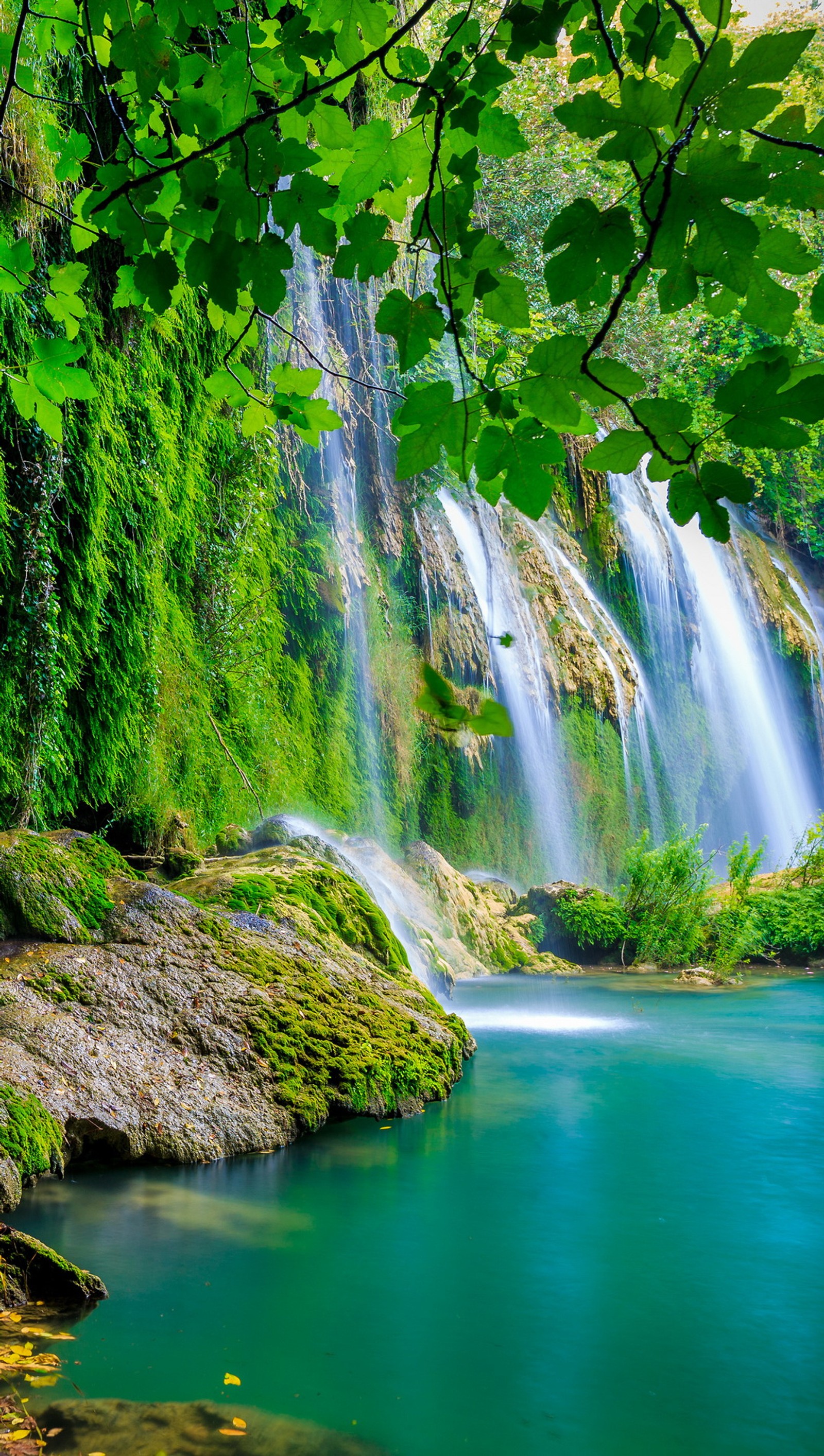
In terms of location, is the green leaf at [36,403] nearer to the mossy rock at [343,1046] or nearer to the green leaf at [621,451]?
the green leaf at [621,451]

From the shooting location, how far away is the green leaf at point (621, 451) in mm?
971

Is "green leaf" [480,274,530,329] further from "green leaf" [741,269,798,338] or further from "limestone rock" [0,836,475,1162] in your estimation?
"limestone rock" [0,836,475,1162]

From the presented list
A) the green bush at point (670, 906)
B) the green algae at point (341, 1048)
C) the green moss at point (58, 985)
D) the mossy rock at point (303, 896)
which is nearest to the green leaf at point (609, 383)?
the green moss at point (58, 985)

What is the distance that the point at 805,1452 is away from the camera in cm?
215

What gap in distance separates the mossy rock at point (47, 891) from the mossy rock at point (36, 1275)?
70.9 inches

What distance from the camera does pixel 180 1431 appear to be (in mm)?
1952

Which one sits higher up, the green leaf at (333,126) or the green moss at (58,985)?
the green leaf at (333,126)

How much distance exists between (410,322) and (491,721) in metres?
0.54

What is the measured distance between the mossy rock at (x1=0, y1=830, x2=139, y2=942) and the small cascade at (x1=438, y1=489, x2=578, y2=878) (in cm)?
906

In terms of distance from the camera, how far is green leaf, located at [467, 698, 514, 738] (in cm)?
85

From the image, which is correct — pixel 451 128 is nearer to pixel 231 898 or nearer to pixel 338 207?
pixel 338 207

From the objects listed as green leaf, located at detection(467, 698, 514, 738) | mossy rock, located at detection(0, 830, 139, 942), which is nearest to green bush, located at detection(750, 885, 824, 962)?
mossy rock, located at detection(0, 830, 139, 942)

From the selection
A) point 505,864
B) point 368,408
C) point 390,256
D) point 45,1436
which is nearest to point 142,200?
point 390,256

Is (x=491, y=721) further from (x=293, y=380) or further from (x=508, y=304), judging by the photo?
(x=293, y=380)
